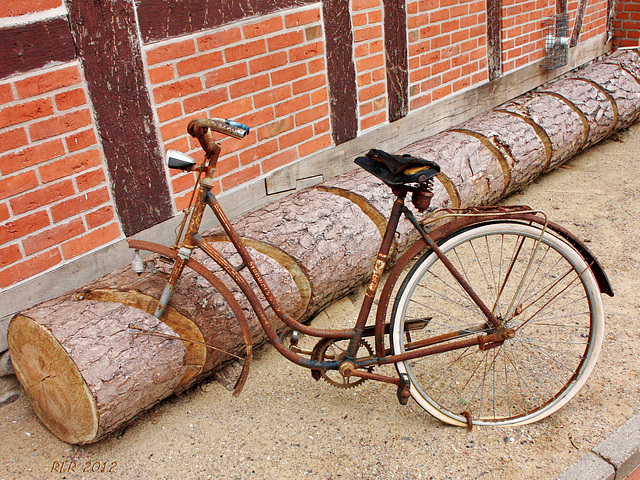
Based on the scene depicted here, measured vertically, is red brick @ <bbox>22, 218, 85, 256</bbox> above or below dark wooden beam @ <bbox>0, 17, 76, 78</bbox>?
below

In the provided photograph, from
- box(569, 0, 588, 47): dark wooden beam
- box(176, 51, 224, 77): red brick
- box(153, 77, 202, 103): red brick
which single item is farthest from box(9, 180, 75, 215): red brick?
box(569, 0, 588, 47): dark wooden beam

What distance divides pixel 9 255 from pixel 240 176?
57.1 inches

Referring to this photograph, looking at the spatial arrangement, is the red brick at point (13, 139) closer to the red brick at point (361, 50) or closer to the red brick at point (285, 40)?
the red brick at point (285, 40)

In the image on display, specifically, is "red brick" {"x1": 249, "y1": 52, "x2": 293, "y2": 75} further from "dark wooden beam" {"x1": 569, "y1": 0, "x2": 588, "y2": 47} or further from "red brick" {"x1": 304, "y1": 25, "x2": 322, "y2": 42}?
"dark wooden beam" {"x1": 569, "y1": 0, "x2": 588, "y2": 47}

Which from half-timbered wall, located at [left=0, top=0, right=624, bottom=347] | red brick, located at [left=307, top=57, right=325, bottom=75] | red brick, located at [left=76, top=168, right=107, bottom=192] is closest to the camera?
half-timbered wall, located at [left=0, top=0, right=624, bottom=347]

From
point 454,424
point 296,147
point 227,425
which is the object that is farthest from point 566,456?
point 296,147

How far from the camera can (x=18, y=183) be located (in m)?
2.79

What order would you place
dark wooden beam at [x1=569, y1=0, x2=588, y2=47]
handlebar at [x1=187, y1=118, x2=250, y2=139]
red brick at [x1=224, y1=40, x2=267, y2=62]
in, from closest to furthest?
handlebar at [x1=187, y1=118, x2=250, y2=139] → red brick at [x1=224, y1=40, x2=267, y2=62] → dark wooden beam at [x1=569, y1=0, x2=588, y2=47]

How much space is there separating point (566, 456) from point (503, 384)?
503mm

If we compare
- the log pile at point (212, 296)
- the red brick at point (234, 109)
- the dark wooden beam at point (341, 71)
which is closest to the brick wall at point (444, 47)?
the log pile at point (212, 296)

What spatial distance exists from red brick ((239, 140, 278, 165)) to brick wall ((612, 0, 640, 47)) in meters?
5.65

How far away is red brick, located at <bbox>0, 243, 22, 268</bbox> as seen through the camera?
278 cm

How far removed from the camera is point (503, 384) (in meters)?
2.98

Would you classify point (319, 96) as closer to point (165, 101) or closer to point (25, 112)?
point (165, 101)
